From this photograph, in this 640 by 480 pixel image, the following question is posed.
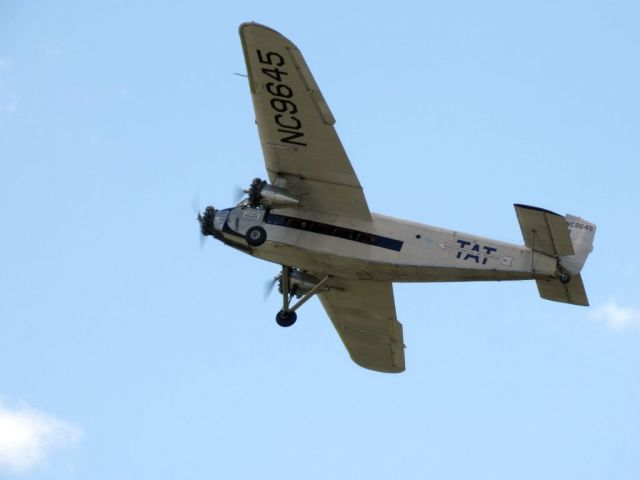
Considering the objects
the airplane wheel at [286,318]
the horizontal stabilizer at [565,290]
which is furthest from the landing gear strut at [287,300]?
the horizontal stabilizer at [565,290]

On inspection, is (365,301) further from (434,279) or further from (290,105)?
(290,105)

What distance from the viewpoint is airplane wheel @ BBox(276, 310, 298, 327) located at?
125ft

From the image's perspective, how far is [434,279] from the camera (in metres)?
35.8

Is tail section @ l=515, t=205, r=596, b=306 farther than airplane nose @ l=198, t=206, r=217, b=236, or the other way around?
airplane nose @ l=198, t=206, r=217, b=236

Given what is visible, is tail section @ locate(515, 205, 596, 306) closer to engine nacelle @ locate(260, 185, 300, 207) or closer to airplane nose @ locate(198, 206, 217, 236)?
engine nacelle @ locate(260, 185, 300, 207)

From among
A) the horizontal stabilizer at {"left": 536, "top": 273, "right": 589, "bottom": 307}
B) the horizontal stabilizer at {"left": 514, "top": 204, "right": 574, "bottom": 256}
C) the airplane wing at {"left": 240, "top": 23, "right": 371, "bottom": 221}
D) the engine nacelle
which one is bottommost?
the horizontal stabilizer at {"left": 536, "top": 273, "right": 589, "bottom": 307}

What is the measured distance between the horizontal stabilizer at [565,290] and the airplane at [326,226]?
0.09 feet

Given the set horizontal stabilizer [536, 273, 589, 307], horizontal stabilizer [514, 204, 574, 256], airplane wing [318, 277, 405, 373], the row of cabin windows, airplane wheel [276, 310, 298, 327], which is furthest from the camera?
airplane wing [318, 277, 405, 373]

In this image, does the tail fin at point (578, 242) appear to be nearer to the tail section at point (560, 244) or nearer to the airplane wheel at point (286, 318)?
the tail section at point (560, 244)

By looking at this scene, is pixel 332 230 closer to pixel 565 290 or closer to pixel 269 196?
pixel 269 196

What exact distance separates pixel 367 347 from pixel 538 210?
29.5 feet

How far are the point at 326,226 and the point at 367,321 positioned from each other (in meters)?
4.80

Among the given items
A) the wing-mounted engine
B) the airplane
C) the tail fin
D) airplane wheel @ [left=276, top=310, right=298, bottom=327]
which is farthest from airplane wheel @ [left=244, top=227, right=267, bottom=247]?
the tail fin

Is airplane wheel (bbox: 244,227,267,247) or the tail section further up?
airplane wheel (bbox: 244,227,267,247)
